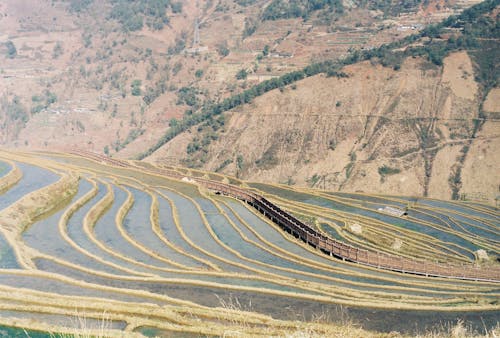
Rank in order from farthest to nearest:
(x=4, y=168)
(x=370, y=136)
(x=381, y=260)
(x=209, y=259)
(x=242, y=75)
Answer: (x=242, y=75) < (x=370, y=136) < (x=4, y=168) < (x=381, y=260) < (x=209, y=259)

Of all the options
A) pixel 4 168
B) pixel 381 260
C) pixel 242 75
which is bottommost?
pixel 381 260

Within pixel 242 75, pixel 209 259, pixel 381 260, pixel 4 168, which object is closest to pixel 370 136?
pixel 381 260

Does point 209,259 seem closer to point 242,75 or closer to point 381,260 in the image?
point 381,260

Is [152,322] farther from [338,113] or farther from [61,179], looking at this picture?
[338,113]

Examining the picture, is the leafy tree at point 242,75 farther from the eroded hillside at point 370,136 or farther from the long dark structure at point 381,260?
the long dark structure at point 381,260

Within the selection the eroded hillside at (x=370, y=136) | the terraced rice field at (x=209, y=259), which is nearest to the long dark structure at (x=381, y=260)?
the terraced rice field at (x=209, y=259)

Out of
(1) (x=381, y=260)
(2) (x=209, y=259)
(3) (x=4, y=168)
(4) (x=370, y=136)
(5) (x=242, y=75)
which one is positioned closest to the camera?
(2) (x=209, y=259)

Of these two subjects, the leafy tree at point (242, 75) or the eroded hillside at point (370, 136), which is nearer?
the eroded hillside at point (370, 136)
